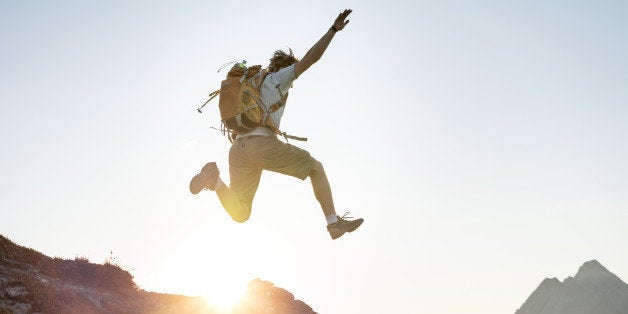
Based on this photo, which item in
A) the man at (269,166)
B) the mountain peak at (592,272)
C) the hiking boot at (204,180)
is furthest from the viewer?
the mountain peak at (592,272)

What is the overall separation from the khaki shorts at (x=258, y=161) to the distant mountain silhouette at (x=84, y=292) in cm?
428

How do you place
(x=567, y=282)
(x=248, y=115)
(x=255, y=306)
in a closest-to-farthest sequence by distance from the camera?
(x=248, y=115), (x=255, y=306), (x=567, y=282)

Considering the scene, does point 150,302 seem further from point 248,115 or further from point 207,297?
point 248,115

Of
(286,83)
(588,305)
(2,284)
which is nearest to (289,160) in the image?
(286,83)

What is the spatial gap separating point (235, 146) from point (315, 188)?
104 cm

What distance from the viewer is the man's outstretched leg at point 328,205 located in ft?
17.8

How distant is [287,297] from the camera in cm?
1512

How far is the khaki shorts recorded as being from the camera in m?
5.08

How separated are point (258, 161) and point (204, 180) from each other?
0.67 metres

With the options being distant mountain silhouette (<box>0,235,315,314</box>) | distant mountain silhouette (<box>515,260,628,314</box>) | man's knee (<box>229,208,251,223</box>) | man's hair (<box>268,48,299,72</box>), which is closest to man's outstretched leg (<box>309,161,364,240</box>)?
man's knee (<box>229,208,251,223</box>)

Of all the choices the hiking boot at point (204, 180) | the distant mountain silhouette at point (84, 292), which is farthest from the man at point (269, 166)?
the distant mountain silhouette at point (84, 292)

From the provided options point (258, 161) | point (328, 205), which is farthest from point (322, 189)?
point (258, 161)

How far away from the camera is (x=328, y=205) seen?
5.48m

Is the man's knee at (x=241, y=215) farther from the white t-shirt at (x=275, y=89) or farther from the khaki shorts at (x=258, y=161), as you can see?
the white t-shirt at (x=275, y=89)
